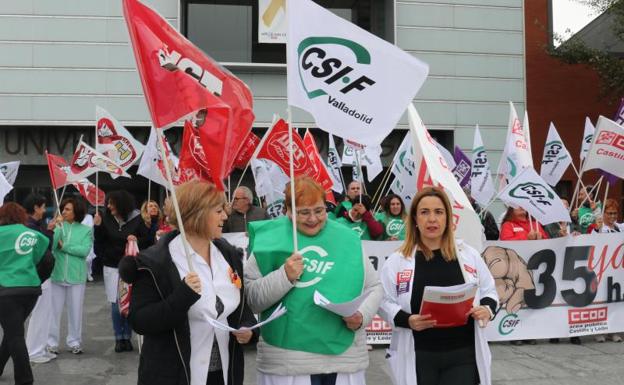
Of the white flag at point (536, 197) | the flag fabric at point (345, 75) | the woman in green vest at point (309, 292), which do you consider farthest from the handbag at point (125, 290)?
the white flag at point (536, 197)

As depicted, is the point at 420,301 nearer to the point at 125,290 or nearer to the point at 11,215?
the point at 125,290

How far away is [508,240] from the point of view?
7996 millimetres

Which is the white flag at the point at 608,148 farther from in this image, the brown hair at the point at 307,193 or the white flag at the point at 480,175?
the brown hair at the point at 307,193

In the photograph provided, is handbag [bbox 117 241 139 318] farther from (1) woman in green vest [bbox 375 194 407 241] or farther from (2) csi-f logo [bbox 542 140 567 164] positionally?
(2) csi-f logo [bbox 542 140 567 164]

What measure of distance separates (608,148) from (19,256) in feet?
23.4

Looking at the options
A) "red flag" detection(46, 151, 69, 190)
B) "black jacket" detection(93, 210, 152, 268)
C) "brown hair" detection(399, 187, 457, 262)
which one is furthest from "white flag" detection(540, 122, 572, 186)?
"red flag" detection(46, 151, 69, 190)

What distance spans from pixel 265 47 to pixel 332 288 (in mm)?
15786

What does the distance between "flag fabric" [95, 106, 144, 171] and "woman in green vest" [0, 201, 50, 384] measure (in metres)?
4.61

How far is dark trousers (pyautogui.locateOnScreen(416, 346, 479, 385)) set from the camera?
11.9 ft

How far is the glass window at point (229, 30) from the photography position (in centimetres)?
1847

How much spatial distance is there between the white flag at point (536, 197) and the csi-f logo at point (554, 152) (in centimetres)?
376

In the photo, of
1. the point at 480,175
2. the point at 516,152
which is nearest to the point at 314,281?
the point at 516,152

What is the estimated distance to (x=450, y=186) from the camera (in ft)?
15.1

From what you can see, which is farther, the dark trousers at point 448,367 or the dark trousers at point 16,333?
the dark trousers at point 16,333
